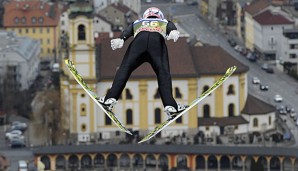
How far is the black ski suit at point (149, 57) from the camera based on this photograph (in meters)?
18.6

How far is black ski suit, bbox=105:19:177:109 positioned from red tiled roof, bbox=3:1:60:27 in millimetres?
63316

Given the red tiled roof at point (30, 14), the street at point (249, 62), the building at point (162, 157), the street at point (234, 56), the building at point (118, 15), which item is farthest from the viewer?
the red tiled roof at point (30, 14)

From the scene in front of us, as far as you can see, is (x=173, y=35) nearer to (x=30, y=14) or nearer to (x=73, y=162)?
(x=73, y=162)

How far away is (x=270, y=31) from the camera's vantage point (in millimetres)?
80312

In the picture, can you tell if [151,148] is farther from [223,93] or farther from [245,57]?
[245,57]

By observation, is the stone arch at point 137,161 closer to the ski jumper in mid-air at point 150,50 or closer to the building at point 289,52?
the building at point 289,52

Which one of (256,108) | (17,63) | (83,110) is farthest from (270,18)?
(83,110)

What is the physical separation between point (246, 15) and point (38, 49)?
440 inches

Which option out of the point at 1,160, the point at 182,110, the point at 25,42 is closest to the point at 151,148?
the point at 1,160

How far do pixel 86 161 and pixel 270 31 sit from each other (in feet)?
75.0

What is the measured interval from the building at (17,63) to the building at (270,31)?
10.5 metres

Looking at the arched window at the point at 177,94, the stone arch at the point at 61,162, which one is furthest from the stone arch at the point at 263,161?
the stone arch at the point at 61,162

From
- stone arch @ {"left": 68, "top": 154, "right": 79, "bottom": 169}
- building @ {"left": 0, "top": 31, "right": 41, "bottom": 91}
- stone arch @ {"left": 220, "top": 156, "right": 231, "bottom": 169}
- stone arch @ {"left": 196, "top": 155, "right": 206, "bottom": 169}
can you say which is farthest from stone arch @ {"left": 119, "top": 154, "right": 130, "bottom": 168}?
building @ {"left": 0, "top": 31, "right": 41, "bottom": 91}

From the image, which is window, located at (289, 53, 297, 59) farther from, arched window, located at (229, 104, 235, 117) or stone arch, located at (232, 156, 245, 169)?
stone arch, located at (232, 156, 245, 169)
